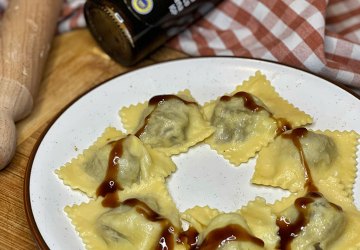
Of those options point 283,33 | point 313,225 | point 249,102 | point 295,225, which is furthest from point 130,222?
point 283,33

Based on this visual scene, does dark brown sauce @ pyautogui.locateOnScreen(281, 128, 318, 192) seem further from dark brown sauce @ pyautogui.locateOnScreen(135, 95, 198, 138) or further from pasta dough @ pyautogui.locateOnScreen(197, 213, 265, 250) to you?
dark brown sauce @ pyautogui.locateOnScreen(135, 95, 198, 138)

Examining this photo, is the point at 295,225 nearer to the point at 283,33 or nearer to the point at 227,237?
the point at 227,237

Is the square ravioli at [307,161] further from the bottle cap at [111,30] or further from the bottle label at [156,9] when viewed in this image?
the bottle cap at [111,30]

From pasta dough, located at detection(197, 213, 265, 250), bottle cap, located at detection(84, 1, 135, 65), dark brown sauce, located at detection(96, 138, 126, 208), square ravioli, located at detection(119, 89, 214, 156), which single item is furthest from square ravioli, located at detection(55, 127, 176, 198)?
bottle cap, located at detection(84, 1, 135, 65)

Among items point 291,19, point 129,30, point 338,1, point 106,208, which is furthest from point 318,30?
point 106,208

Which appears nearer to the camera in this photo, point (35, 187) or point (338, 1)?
point (35, 187)

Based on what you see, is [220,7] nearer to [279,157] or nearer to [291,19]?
[291,19]

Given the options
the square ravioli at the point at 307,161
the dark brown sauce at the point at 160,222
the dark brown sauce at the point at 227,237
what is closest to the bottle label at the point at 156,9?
the square ravioli at the point at 307,161
